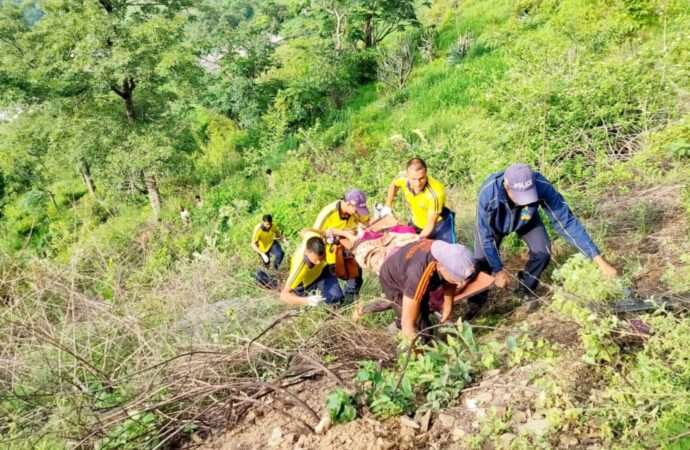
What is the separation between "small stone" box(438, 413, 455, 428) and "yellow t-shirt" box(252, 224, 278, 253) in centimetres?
425

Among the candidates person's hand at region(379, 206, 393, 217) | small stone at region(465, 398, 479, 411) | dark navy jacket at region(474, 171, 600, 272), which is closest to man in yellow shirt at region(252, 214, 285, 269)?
person's hand at region(379, 206, 393, 217)

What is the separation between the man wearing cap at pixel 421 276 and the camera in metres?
2.66

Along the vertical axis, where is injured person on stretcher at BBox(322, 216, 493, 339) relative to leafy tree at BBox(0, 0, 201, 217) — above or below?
below

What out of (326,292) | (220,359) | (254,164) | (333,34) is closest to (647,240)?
(326,292)

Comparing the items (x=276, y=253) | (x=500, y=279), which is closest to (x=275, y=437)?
(x=500, y=279)

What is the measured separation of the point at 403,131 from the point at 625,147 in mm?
5473

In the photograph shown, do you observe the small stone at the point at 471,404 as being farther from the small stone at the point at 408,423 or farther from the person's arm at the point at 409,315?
the person's arm at the point at 409,315

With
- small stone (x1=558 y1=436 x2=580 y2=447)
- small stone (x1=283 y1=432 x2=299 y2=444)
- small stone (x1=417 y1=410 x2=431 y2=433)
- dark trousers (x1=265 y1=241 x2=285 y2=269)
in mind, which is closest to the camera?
small stone (x1=558 y1=436 x2=580 y2=447)

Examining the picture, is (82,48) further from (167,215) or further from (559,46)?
(559,46)

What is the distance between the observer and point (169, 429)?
103 inches

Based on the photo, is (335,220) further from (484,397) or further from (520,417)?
(520,417)

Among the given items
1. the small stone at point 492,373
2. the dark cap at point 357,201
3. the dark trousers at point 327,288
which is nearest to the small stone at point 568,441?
the small stone at point 492,373

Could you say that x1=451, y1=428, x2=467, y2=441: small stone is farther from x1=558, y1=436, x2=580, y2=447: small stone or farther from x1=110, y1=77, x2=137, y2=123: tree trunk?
x1=110, y1=77, x2=137, y2=123: tree trunk

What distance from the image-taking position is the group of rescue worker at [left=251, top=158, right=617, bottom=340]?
2.78m
